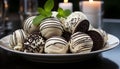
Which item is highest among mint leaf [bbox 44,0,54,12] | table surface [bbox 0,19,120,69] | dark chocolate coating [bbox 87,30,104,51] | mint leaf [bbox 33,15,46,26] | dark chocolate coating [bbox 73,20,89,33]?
mint leaf [bbox 44,0,54,12]

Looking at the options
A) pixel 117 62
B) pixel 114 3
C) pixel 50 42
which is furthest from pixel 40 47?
pixel 114 3

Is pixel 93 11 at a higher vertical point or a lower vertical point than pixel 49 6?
lower

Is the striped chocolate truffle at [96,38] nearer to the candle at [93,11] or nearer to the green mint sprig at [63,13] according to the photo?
the green mint sprig at [63,13]

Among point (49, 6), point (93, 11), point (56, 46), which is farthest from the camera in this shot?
point (93, 11)

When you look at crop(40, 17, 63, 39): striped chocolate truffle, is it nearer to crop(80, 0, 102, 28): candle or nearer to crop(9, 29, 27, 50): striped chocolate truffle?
crop(9, 29, 27, 50): striped chocolate truffle

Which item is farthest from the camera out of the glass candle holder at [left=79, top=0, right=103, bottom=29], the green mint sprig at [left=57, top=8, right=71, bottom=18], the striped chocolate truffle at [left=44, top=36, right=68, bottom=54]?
the glass candle holder at [left=79, top=0, right=103, bottom=29]

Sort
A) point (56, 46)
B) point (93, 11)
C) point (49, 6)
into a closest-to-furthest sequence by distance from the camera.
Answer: point (56, 46)
point (49, 6)
point (93, 11)

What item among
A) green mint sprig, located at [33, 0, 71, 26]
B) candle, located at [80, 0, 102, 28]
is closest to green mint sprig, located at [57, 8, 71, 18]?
green mint sprig, located at [33, 0, 71, 26]

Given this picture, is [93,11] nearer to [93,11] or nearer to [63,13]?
[93,11]

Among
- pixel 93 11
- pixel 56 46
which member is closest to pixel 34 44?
pixel 56 46
